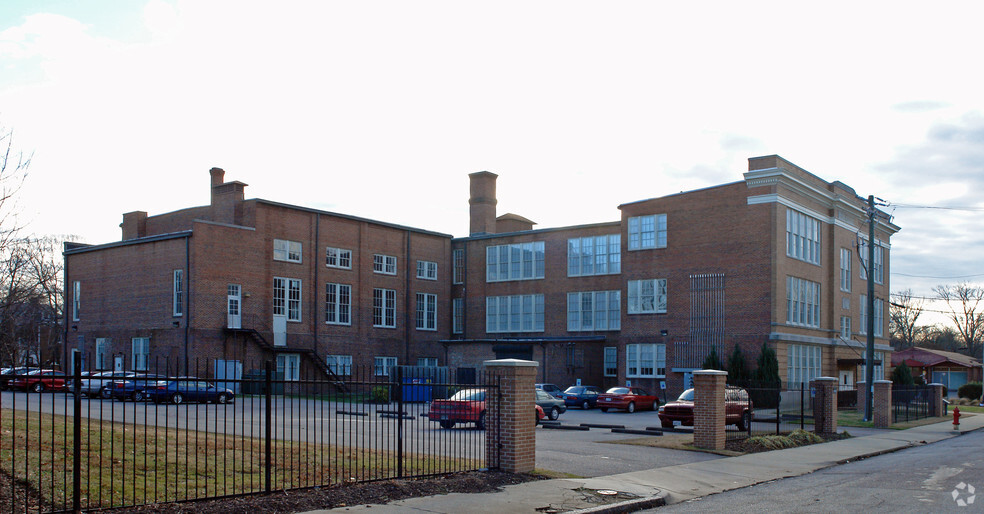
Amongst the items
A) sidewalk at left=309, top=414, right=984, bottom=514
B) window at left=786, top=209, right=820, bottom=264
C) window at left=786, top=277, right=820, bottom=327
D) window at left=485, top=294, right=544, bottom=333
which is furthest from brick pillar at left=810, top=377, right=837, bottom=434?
window at left=485, top=294, right=544, bottom=333

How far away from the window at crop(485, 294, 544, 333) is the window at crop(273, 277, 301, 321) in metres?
14.4

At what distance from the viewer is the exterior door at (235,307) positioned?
1825 inches

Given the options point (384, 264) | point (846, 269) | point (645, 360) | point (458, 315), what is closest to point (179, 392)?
point (645, 360)

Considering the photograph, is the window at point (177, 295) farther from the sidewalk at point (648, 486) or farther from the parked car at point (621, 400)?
the sidewalk at point (648, 486)

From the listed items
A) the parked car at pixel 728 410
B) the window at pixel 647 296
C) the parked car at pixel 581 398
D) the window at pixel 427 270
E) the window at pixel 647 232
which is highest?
the window at pixel 647 232

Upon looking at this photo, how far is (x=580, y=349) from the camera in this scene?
168ft

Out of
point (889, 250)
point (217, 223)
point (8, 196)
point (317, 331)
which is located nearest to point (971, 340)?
point (889, 250)

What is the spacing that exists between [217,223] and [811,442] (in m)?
33.2

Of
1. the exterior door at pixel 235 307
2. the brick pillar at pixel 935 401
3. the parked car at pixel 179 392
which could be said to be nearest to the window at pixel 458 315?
the exterior door at pixel 235 307

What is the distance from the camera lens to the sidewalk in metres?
12.4

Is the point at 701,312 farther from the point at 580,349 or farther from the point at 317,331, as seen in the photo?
the point at 317,331

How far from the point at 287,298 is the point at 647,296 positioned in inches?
828

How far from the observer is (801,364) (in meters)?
46.8

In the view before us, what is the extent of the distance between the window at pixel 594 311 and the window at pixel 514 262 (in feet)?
11.4
